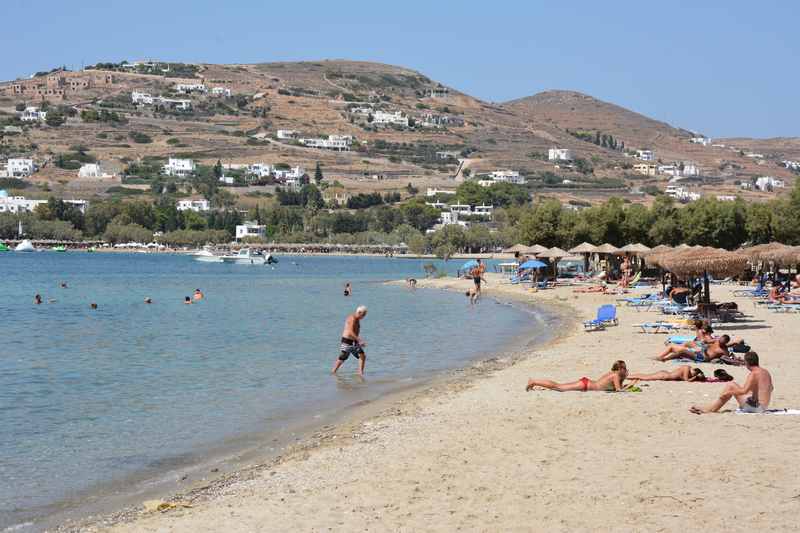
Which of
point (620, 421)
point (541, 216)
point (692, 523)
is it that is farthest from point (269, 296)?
point (692, 523)

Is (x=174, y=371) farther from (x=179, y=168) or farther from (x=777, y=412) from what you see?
(x=179, y=168)

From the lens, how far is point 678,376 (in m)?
13.9

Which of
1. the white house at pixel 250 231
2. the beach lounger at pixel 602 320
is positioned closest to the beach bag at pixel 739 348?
the beach lounger at pixel 602 320

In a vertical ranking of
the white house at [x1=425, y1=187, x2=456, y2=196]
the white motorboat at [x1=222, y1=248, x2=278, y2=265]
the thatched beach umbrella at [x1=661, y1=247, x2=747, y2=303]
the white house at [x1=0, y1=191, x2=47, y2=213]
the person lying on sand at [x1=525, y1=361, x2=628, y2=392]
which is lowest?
the white motorboat at [x1=222, y1=248, x2=278, y2=265]

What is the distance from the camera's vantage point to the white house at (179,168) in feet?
593

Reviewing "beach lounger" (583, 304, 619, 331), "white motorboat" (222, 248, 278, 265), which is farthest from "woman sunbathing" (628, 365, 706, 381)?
"white motorboat" (222, 248, 278, 265)

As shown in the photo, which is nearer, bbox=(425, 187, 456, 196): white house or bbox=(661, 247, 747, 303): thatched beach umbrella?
bbox=(661, 247, 747, 303): thatched beach umbrella

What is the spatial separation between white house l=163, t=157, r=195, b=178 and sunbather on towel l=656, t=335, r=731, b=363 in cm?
16857

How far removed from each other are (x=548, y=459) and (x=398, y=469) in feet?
4.39

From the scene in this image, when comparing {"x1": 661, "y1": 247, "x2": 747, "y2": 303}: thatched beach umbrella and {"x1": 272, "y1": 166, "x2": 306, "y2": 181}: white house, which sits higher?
{"x1": 272, "y1": 166, "x2": 306, "y2": 181}: white house

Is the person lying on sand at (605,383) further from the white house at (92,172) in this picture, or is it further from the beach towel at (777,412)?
the white house at (92,172)

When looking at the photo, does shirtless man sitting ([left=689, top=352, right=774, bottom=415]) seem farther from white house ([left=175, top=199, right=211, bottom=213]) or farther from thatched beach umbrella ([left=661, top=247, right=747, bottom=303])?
white house ([left=175, top=199, right=211, bottom=213])

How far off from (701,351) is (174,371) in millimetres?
9054

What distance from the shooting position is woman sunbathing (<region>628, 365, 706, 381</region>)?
13828 mm
